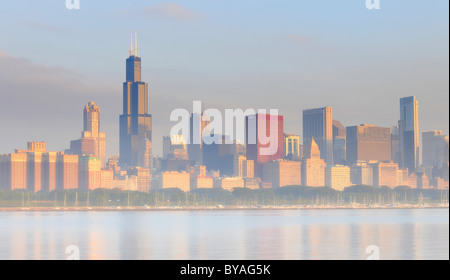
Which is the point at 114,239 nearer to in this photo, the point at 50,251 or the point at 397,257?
the point at 50,251

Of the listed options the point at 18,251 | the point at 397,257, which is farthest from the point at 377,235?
the point at 18,251

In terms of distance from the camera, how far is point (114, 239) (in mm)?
81125

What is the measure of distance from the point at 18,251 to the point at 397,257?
32757mm

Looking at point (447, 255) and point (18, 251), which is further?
point (18, 251)
